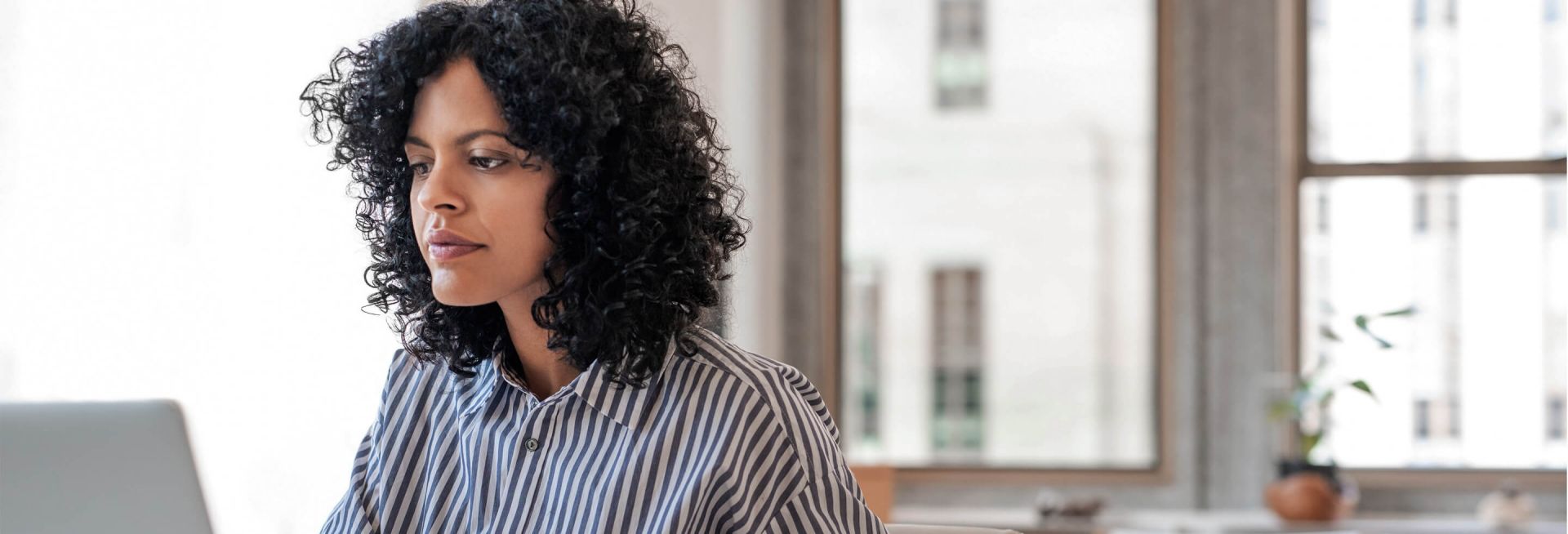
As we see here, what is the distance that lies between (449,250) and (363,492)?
0.30 m

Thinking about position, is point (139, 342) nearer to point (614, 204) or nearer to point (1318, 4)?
point (614, 204)

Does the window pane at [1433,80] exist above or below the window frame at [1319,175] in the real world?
above

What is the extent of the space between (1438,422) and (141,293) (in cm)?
365

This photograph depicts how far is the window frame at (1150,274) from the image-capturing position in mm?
3922

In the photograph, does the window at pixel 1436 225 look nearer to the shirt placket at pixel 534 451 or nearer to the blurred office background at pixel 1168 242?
the blurred office background at pixel 1168 242

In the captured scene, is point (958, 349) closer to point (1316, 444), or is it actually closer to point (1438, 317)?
point (1316, 444)

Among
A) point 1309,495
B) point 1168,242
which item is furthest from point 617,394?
point 1168,242

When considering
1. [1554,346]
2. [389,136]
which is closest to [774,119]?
[1554,346]

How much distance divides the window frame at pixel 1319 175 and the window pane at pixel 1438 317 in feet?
0.10

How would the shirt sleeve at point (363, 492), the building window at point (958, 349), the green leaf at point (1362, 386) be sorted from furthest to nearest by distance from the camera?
1. the building window at point (958, 349)
2. the green leaf at point (1362, 386)
3. the shirt sleeve at point (363, 492)

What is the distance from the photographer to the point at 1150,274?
156 inches

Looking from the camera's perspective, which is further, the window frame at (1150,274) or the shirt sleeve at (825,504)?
the window frame at (1150,274)

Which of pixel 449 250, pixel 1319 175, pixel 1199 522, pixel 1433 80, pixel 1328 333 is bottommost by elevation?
pixel 1199 522

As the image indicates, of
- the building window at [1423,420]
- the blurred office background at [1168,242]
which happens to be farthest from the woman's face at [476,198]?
the building window at [1423,420]
